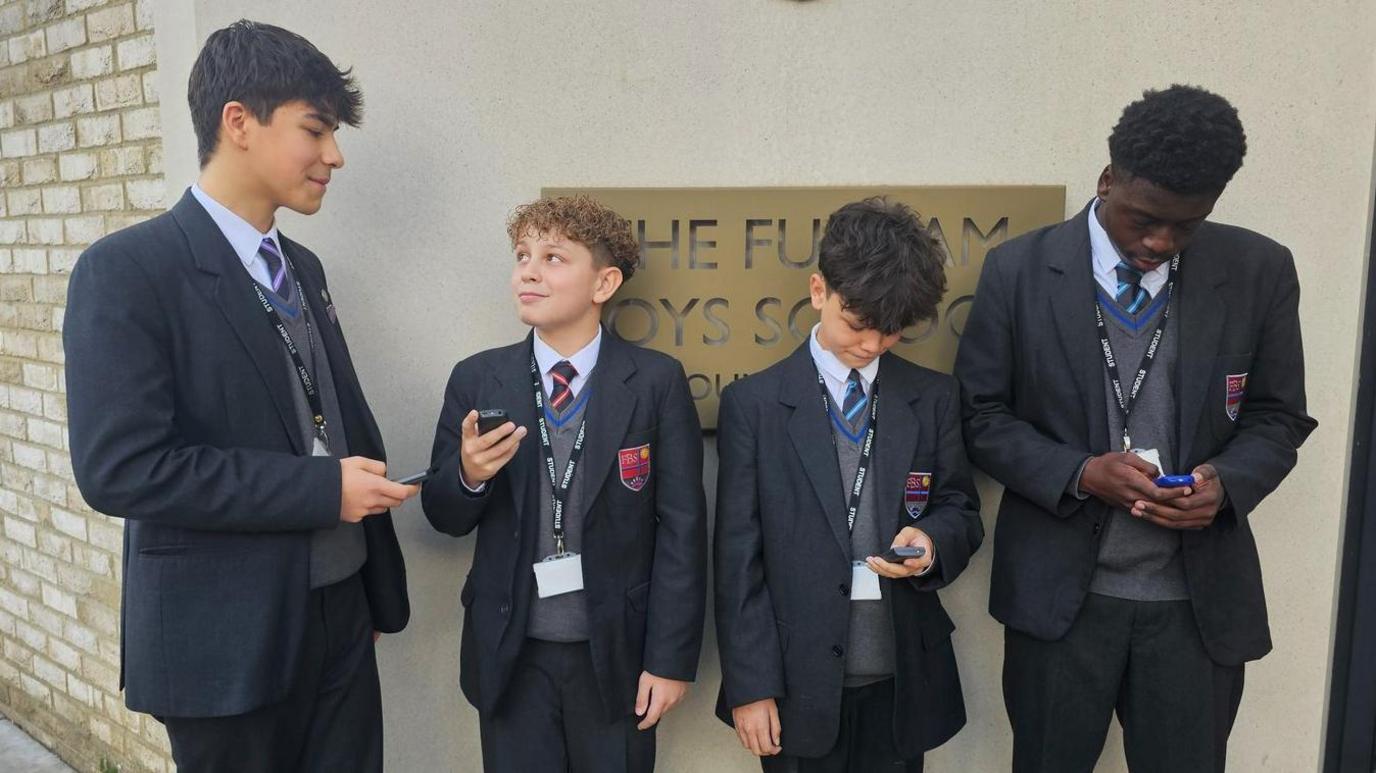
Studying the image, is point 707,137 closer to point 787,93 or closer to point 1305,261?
point 787,93

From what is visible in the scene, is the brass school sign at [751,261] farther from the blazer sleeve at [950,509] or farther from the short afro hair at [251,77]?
the short afro hair at [251,77]

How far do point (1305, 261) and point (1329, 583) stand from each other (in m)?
1.09

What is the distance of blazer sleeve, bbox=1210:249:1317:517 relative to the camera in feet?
7.15

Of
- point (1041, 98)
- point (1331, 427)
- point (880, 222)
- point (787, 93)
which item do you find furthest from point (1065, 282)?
point (1331, 427)

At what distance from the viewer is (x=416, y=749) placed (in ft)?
9.84

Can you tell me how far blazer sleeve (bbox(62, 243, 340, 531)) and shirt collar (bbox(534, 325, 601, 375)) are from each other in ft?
2.37

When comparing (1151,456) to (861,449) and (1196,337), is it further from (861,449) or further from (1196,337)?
(861,449)

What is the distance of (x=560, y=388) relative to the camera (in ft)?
7.63

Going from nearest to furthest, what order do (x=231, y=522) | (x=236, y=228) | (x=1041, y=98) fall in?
(x=231, y=522), (x=236, y=228), (x=1041, y=98)

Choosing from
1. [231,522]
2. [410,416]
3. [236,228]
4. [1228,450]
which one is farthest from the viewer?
[410,416]

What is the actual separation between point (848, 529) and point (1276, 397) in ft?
3.91

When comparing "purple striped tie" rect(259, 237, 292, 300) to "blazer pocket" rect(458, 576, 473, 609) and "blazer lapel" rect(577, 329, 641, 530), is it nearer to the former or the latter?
"blazer lapel" rect(577, 329, 641, 530)

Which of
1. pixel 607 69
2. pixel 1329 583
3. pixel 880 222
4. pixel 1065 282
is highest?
pixel 607 69

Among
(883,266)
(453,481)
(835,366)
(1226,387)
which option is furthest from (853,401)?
(453,481)
